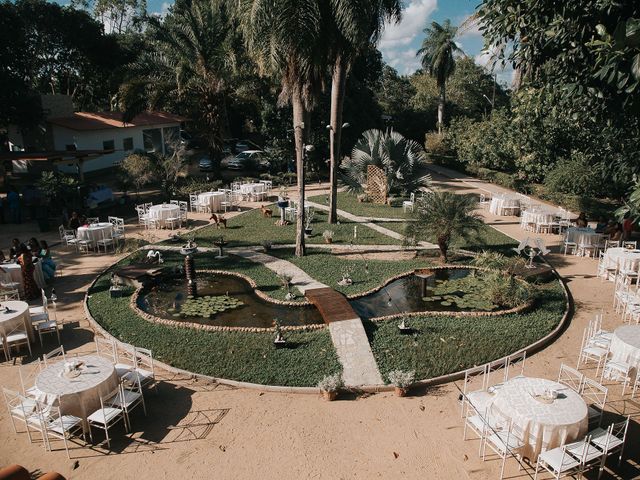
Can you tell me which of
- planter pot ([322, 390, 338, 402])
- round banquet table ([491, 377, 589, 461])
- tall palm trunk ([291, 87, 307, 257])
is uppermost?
tall palm trunk ([291, 87, 307, 257])

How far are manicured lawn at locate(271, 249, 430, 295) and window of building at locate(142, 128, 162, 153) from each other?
25.8 m

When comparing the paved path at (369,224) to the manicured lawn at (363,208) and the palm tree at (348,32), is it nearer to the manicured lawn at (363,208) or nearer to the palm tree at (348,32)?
the manicured lawn at (363,208)

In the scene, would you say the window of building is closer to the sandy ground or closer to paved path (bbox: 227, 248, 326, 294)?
paved path (bbox: 227, 248, 326, 294)

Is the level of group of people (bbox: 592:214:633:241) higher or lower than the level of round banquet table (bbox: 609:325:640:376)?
higher

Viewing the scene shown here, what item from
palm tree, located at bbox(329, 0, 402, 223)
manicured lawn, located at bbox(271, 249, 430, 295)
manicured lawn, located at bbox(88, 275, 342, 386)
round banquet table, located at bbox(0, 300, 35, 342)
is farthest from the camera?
manicured lawn, located at bbox(271, 249, 430, 295)

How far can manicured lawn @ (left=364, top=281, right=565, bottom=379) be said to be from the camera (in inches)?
402

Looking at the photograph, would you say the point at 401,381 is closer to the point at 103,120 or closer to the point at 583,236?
the point at 583,236

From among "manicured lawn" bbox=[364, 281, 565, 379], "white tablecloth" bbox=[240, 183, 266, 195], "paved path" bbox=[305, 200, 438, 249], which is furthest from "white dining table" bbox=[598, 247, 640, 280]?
"white tablecloth" bbox=[240, 183, 266, 195]

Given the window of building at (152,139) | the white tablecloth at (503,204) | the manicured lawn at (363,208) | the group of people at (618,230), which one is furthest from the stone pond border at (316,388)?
the window of building at (152,139)

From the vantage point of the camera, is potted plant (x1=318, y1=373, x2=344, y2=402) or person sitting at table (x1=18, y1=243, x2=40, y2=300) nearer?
potted plant (x1=318, y1=373, x2=344, y2=402)

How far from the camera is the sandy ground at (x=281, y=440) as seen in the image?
748cm

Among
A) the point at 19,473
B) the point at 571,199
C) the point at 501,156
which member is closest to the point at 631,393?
the point at 19,473

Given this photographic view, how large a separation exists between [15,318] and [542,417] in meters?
10.5

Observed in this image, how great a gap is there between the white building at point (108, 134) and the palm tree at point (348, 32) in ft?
47.8
